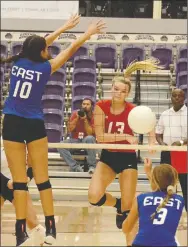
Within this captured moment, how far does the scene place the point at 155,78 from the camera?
13141 millimetres

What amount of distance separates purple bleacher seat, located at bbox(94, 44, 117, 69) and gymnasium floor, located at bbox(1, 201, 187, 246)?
16.5 ft

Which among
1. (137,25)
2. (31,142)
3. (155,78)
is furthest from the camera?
(137,25)

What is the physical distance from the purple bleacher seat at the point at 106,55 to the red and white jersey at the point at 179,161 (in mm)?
6684

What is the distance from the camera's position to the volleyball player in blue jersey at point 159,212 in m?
4.04

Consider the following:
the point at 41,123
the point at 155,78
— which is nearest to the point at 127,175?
the point at 41,123

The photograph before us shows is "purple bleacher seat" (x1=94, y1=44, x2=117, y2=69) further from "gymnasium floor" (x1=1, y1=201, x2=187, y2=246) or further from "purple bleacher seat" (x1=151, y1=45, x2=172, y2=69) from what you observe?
"gymnasium floor" (x1=1, y1=201, x2=187, y2=246)

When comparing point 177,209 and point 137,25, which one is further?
point 137,25

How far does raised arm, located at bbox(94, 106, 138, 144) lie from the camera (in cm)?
553

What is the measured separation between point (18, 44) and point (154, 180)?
9.55 meters

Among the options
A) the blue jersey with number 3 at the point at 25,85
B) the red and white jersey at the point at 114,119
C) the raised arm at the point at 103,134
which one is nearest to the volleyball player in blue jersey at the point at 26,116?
the blue jersey with number 3 at the point at 25,85

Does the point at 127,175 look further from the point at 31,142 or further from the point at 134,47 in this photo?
the point at 134,47

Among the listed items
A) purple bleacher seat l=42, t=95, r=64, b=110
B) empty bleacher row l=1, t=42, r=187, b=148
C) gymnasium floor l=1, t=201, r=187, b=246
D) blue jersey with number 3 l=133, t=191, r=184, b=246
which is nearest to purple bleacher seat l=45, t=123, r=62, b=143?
empty bleacher row l=1, t=42, r=187, b=148

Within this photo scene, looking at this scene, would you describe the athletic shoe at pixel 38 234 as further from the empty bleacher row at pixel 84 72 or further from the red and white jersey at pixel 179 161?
the empty bleacher row at pixel 84 72

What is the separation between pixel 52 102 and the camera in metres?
11.4
